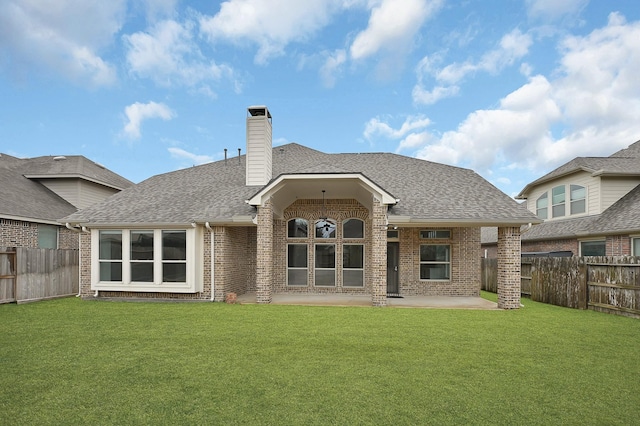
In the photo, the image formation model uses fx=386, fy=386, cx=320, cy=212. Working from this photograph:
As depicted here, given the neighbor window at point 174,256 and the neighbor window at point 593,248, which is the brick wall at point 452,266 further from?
the neighbor window at point 174,256

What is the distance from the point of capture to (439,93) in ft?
66.8

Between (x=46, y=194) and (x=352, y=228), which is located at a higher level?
(x=46, y=194)

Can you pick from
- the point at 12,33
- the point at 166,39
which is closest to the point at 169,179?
the point at 166,39

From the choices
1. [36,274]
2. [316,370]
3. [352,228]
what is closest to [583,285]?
[352,228]

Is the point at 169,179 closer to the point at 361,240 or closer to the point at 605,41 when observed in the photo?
the point at 361,240

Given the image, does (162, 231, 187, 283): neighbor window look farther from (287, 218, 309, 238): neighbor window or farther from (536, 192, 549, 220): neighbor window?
(536, 192, 549, 220): neighbor window

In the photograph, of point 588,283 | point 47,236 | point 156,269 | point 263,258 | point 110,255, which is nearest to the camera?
point 588,283

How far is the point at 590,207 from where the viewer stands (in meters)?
15.9

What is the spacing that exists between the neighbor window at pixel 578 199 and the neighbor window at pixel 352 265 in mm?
9790

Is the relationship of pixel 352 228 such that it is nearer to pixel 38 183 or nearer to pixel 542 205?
pixel 542 205

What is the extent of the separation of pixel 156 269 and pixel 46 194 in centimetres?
1012

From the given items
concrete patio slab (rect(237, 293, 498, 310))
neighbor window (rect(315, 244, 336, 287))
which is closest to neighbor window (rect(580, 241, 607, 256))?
concrete patio slab (rect(237, 293, 498, 310))

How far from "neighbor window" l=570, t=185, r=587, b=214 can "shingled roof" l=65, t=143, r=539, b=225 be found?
15.9 feet

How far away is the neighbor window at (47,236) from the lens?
1595 centimetres
